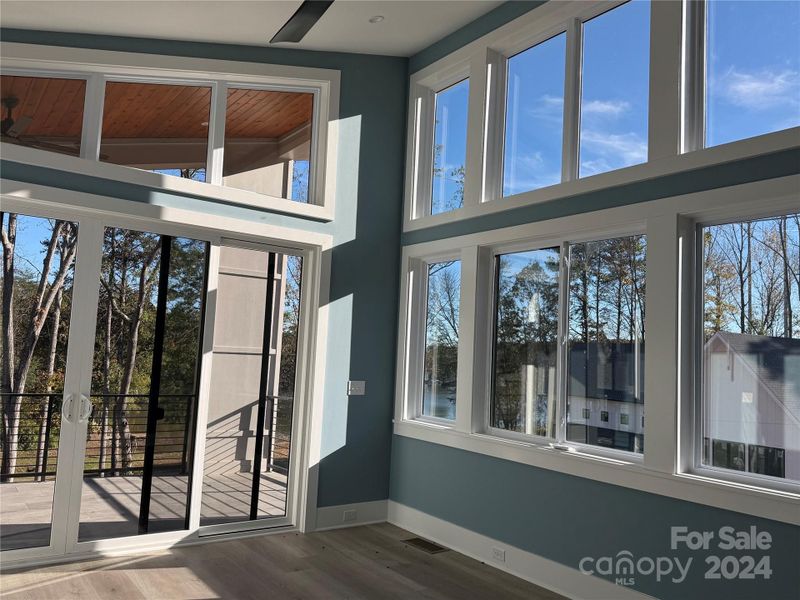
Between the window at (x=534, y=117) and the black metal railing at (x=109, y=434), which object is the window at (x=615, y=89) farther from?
the black metal railing at (x=109, y=434)

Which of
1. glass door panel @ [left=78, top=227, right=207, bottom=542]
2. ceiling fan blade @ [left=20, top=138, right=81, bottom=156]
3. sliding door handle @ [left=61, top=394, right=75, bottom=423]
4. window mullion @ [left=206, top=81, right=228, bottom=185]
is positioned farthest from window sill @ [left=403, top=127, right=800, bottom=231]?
sliding door handle @ [left=61, top=394, right=75, bottom=423]

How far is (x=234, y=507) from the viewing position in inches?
194

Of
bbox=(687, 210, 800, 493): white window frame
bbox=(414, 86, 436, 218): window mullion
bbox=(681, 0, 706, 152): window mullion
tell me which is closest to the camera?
bbox=(687, 210, 800, 493): white window frame

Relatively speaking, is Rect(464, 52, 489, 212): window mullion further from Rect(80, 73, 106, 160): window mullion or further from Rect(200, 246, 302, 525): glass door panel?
Rect(80, 73, 106, 160): window mullion

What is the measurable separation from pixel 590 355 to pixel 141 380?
3.01m

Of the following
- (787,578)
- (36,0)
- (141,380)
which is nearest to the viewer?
(787,578)

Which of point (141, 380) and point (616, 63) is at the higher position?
point (616, 63)

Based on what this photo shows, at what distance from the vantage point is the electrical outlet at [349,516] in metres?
5.25

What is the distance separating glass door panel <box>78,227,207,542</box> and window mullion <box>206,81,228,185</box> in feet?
1.85

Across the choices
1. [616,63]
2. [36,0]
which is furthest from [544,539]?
[36,0]

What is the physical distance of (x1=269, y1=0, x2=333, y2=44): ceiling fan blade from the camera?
9.06 ft

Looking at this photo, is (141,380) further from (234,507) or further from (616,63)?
(616,63)

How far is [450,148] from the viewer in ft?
17.9

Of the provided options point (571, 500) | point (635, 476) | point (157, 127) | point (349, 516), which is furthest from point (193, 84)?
point (635, 476)
